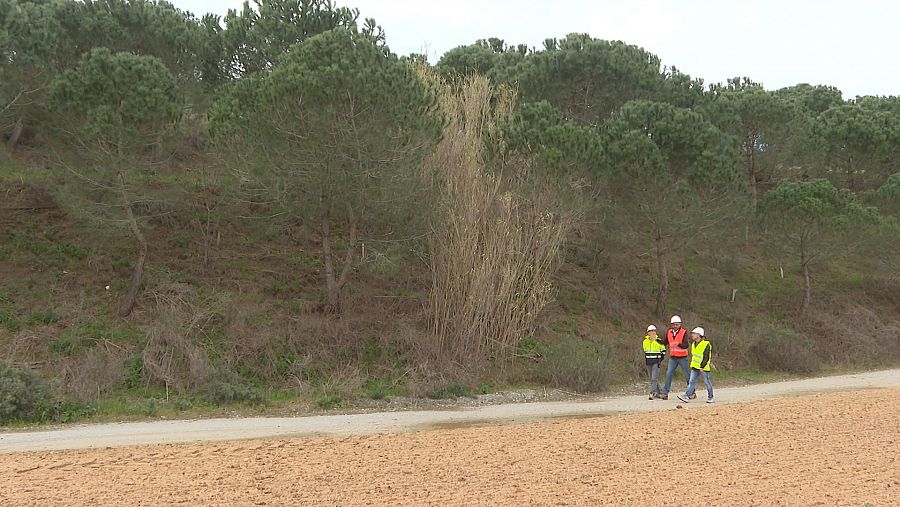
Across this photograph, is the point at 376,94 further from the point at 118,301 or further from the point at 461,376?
the point at 118,301

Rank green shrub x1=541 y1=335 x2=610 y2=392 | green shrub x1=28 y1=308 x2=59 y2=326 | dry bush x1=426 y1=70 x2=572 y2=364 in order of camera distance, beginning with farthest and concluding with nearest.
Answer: dry bush x1=426 y1=70 x2=572 y2=364 < green shrub x1=541 y1=335 x2=610 y2=392 < green shrub x1=28 y1=308 x2=59 y2=326

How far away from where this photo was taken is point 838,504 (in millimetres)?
6969

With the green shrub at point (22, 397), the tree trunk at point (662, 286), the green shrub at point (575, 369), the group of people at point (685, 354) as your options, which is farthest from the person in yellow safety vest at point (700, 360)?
the green shrub at point (22, 397)

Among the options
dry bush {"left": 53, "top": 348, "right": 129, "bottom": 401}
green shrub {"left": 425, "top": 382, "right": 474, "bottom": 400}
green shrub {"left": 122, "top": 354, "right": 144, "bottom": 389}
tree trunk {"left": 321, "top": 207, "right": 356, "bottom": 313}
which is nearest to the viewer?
dry bush {"left": 53, "top": 348, "right": 129, "bottom": 401}

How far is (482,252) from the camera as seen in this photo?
798 inches

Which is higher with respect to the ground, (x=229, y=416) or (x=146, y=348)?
(x=146, y=348)

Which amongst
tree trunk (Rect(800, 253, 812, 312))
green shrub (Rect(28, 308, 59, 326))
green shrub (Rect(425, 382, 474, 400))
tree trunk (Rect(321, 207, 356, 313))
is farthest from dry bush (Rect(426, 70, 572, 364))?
tree trunk (Rect(800, 253, 812, 312))

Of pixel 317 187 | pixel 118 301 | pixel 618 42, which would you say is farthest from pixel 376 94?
pixel 618 42

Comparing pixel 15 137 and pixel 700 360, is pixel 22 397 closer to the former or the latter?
pixel 700 360

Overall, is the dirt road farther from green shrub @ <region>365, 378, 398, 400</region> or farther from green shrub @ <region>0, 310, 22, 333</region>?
green shrub @ <region>0, 310, 22, 333</region>

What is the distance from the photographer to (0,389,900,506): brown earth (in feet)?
24.5

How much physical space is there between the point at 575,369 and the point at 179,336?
33.1ft

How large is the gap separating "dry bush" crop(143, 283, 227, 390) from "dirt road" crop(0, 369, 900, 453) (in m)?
2.84

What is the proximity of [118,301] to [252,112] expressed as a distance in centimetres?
662
